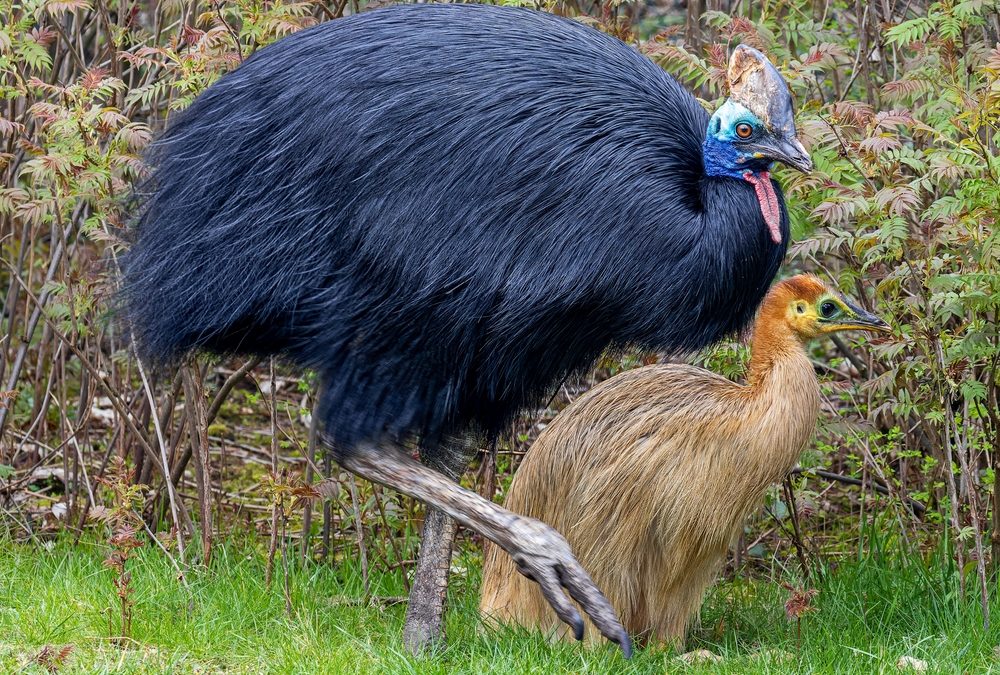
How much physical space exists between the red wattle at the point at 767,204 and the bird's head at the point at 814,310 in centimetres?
43

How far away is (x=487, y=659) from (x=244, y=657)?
61 centimetres

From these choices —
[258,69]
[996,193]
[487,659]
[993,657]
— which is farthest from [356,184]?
[993,657]

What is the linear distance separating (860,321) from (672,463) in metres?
0.61

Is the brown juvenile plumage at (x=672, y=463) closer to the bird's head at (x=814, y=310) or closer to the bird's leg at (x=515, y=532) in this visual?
the bird's head at (x=814, y=310)

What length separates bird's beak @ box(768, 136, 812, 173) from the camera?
118 inches

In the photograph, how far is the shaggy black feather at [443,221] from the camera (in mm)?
2879

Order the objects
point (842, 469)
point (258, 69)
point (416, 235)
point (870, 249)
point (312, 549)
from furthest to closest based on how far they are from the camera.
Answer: point (842, 469), point (312, 549), point (870, 249), point (258, 69), point (416, 235)

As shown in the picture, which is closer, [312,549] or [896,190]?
[896,190]

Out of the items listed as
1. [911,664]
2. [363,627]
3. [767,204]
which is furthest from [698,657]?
[767,204]

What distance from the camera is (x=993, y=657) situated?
134 inches

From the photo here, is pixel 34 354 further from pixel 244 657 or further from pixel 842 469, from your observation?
pixel 842 469

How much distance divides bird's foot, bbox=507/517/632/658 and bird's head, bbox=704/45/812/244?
833 millimetres

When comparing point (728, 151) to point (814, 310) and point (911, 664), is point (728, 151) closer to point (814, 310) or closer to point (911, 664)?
point (814, 310)

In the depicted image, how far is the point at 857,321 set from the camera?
343 centimetres
